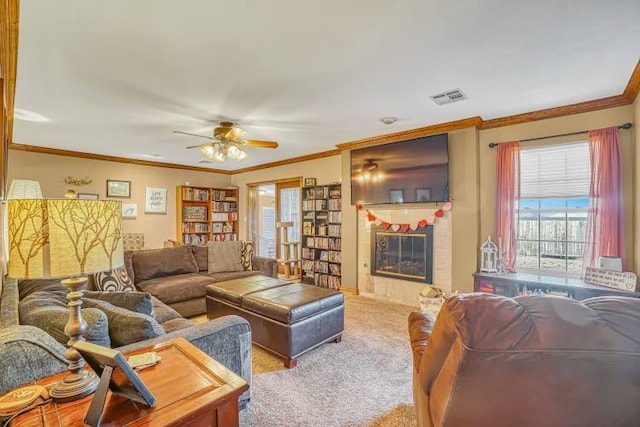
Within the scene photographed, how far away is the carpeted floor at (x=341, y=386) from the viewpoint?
1.91 meters

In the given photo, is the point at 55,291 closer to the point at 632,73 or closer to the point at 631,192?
the point at 632,73

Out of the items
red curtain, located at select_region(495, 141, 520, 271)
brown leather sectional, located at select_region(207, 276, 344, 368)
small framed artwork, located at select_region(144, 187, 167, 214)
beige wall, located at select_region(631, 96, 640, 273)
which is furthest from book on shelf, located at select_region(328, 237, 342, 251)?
small framed artwork, located at select_region(144, 187, 167, 214)

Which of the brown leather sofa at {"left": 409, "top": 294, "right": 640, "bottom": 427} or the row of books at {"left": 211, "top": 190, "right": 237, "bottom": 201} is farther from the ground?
the row of books at {"left": 211, "top": 190, "right": 237, "bottom": 201}

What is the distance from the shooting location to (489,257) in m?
3.61

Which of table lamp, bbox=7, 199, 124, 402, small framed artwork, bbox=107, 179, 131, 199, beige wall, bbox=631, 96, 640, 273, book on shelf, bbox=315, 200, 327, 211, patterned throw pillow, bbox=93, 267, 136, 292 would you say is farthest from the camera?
small framed artwork, bbox=107, 179, 131, 199

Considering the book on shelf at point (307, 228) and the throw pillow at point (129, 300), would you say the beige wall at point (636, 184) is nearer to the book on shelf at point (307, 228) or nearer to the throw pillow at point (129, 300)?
the throw pillow at point (129, 300)

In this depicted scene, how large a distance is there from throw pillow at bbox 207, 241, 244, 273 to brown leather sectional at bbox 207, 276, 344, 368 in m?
1.16

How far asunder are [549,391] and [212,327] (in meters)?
1.56

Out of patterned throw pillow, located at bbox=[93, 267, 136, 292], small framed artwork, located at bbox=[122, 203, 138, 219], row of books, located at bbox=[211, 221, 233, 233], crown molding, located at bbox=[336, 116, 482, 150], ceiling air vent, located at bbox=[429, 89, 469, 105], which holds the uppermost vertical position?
ceiling air vent, located at bbox=[429, 89, 469, 105]

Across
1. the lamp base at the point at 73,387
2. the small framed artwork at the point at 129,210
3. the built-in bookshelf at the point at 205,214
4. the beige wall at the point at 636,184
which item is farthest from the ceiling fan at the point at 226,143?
the beige wall at the point at 636,184

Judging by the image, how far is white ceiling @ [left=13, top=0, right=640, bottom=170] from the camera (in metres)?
1.74

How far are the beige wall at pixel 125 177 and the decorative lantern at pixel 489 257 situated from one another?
6.03 meters

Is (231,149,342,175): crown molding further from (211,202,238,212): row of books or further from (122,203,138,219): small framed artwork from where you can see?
(122,203,138,219): small framed artwork

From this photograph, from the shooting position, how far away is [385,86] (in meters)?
2.72
